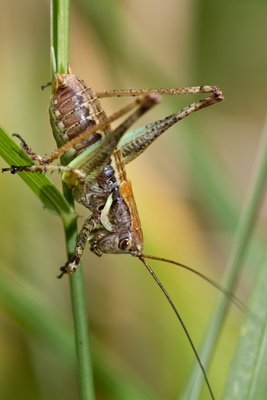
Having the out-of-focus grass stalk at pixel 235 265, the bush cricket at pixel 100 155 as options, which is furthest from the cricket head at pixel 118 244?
the out-of-focus grass stalk at pixel 235 265

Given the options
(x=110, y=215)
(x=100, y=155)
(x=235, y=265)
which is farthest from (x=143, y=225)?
(x=235, y=265)

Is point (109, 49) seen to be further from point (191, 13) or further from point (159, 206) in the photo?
point (191, 13)

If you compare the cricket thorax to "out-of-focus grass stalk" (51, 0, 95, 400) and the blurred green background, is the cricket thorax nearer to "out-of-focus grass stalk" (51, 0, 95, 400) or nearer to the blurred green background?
the blurred green background

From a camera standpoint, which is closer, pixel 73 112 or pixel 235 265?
pixel 235 265

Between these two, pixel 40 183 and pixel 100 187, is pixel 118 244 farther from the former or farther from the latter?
pixel 40 183

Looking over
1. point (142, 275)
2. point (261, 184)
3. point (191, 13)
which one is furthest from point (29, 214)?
point (191, 13)

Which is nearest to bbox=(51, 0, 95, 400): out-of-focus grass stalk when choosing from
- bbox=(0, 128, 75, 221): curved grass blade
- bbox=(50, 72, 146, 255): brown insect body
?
bbox=(0, 128, 75, 221): curved grass blade
